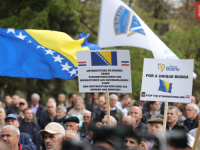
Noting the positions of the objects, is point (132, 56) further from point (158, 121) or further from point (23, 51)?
point (158, 121)

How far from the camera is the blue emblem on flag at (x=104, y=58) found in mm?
5273

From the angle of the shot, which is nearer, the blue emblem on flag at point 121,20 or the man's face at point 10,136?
the man's face at point 10,136

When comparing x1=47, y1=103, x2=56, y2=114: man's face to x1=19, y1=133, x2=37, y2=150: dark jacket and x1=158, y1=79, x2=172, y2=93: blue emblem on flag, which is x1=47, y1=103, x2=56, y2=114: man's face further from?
x1=158, y1=79, x2=172, y2=93: blue emblem on flag

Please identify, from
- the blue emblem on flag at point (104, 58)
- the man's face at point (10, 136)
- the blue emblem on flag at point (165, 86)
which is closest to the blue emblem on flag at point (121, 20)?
the blue emblem on flag at point (104, 58)

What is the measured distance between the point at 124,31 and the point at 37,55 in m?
2.52

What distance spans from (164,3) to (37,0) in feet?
26.7

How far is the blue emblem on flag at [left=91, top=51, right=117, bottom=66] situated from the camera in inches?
208

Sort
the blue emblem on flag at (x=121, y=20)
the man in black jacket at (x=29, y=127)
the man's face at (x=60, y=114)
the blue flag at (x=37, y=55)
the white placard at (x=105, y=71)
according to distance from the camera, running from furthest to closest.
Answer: the blue emblem on flag at (x=121, y=20) < the man's face at (x=60, y=114) < the man in black jacket at (x=29, y=127) < the blue flag at (x=37, y=55) < the white placard at (x=105, y=71)

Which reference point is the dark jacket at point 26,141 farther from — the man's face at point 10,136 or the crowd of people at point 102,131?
the man's face at point 10,136

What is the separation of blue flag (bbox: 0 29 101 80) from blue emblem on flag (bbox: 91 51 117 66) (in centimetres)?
219

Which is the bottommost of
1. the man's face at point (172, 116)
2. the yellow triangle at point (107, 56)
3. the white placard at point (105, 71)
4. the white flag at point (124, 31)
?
the man's face at point (172, 116)

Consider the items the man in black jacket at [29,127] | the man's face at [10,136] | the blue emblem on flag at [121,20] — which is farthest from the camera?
the blue emblem on flag at [121,20]

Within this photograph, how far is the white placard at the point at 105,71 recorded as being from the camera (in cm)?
522

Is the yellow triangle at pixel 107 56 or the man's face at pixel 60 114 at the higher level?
the yellow triangle at pixel 107 56
